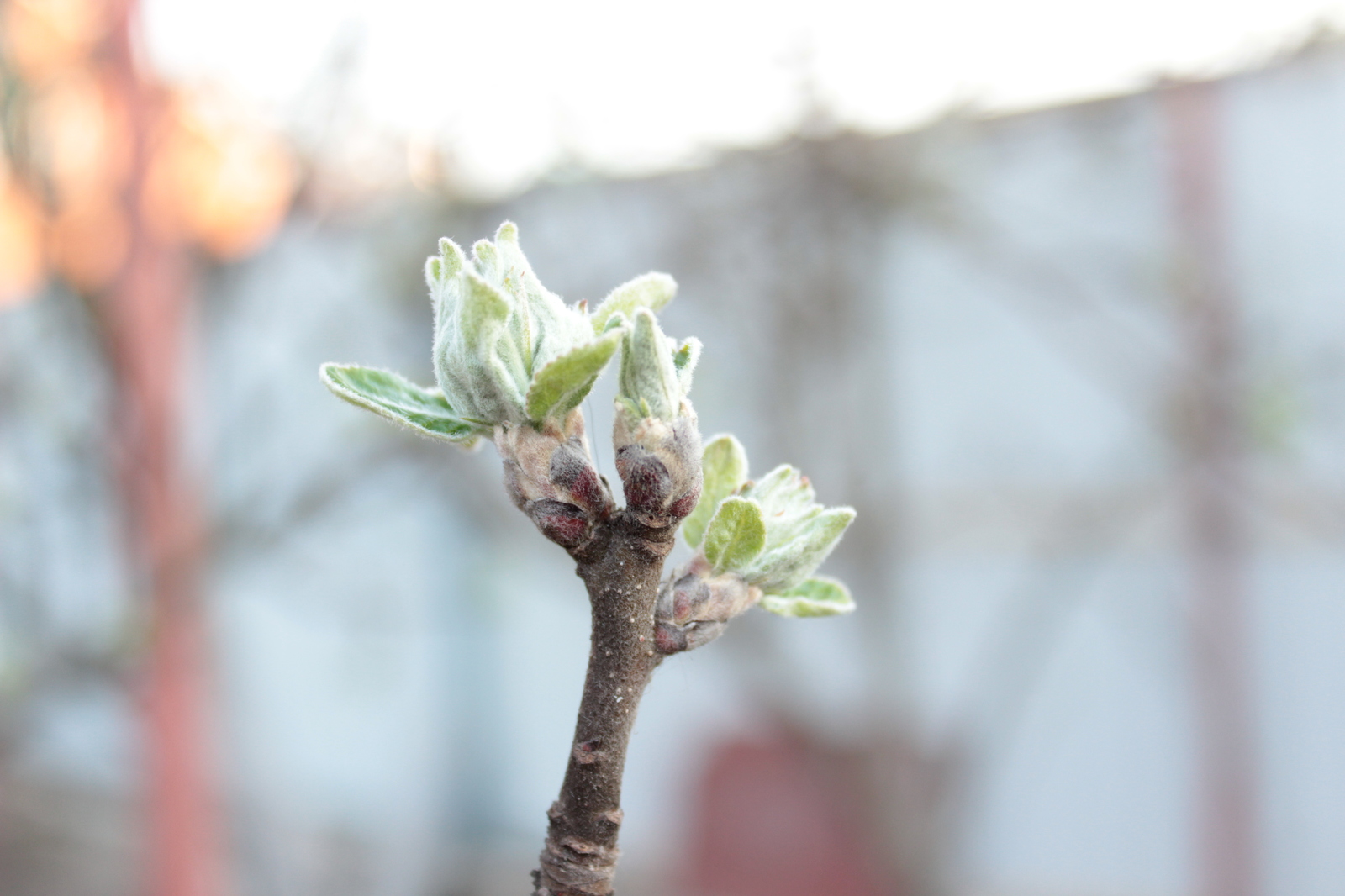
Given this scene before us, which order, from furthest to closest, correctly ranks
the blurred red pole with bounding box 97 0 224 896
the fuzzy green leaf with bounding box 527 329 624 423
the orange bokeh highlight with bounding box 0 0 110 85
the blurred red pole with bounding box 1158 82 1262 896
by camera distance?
the blurred red pole with bounding box 1158 82 1262 896, the blurred red pole with bounding box 97 0 224 896, the orange bokeh highlight with bounding box 0 0 110 85, the fuzzy green leaf with bounding box 527 329 624 423

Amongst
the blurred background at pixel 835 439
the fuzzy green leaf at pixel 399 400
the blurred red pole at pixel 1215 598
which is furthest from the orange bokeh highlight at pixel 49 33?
the blurred red pole at pixel 1215 598

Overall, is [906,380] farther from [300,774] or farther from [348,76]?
[300,774]

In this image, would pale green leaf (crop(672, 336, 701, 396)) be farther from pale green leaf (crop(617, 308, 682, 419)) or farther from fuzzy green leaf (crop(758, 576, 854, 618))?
fuzzy green leaf (crop(758, 576, 854, 618))

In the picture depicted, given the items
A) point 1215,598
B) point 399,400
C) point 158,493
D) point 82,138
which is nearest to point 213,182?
point 82,138

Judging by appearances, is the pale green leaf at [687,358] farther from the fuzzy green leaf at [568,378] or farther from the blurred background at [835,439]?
the blurred background at [835,439]

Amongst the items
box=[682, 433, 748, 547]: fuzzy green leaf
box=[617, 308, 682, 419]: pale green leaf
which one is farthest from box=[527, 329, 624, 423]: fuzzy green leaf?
box=[682, 433, 748, 547]: fuzzy green leaf

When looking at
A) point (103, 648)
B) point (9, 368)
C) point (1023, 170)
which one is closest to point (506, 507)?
point (103, 648)
